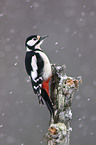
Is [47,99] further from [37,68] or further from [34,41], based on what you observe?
[34,41]

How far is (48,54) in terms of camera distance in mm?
2998

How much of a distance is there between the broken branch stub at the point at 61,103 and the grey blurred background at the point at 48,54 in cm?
134

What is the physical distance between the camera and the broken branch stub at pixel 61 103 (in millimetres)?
1538

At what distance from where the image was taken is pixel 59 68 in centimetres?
161

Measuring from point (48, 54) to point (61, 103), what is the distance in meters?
1.47

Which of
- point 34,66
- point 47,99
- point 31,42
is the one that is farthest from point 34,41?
point 47,99

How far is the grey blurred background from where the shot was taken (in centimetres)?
304

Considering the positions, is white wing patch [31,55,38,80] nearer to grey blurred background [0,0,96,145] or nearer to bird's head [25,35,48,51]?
bird's head [25,35,48,51]

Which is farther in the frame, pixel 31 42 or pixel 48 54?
pixel 48 54

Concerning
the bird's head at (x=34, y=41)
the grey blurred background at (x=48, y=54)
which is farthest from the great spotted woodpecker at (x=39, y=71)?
the grey blurred background at (x=48, y=54)

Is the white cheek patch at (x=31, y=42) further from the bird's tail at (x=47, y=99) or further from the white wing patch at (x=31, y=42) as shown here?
the bird's tail at (x=47, y=99)

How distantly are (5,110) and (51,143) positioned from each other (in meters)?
1.59

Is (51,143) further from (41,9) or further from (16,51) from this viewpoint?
(41,9)

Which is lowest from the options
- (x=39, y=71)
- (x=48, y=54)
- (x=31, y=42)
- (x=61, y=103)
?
(x=61, y=103)
